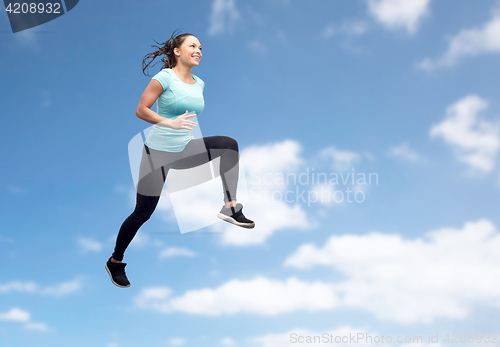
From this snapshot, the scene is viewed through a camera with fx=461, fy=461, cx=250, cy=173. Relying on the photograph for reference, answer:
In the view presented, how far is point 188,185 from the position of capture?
691 cm

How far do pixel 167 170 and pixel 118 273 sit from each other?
1.61 metres

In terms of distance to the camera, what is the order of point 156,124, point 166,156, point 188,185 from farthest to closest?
point 188,185, point 166,156, point 156,124

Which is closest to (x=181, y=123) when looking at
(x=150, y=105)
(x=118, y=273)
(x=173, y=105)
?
(x=173, y=105)

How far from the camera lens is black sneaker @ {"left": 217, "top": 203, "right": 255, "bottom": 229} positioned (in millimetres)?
6492

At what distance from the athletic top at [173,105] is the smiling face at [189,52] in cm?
24

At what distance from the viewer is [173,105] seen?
6.25 metres

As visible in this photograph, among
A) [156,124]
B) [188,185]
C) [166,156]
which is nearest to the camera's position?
[156,124]

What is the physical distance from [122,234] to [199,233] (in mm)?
1097

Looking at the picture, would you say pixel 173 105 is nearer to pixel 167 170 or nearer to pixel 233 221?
pixel 167 170

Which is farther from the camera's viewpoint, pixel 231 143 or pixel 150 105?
pixel 231 143

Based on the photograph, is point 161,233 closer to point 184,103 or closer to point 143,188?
point 143,188

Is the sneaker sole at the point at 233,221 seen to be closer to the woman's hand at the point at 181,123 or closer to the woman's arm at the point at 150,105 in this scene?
the woman's hand at the point at 181,123

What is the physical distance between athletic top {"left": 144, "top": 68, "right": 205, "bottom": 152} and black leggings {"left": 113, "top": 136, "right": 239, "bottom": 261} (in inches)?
4.0

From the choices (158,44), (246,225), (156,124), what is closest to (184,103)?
(156,124)
